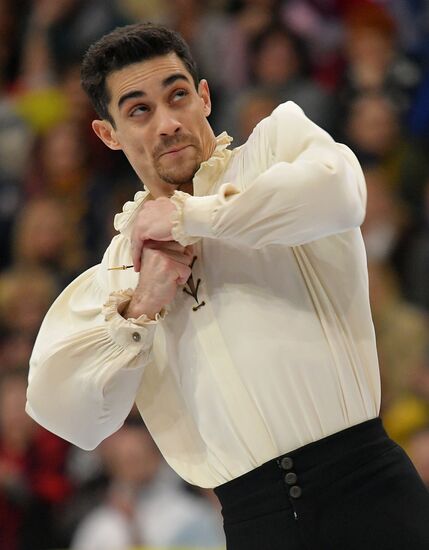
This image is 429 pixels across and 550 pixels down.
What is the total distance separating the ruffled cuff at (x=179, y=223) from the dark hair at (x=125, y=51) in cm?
50

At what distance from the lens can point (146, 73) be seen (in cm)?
326

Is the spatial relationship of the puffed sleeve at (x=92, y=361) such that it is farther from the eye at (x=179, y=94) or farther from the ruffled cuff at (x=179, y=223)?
the eye at (x=179, y=94)

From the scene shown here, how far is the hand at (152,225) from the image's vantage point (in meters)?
3.00

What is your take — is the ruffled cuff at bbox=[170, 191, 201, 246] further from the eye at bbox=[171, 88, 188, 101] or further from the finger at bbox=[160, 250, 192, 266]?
the eye at bbox=[171, 88, 188, 101]

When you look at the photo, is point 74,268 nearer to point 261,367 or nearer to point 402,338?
point 402,338

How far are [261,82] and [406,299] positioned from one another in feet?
5.17

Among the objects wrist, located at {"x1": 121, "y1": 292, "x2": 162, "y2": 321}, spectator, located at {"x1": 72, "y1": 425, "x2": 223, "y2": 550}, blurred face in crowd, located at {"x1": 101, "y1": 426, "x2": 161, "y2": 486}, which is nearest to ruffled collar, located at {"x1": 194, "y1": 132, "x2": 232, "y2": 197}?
wrist, located at {"x1": 121, "y1": 292, "x2": 162, "y2": 321}

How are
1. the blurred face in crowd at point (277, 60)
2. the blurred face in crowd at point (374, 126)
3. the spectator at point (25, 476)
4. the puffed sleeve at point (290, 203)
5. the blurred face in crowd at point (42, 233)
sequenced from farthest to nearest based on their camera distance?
the blurred face in crowd at point (42, 233), the blurred face in crowd at point (277, 60), the blurred face in crowd at point (374, 126), the spectator at point (25, 476), the puffed sleeve at point (290, 203)

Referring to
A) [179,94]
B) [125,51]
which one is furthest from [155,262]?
[125,51]

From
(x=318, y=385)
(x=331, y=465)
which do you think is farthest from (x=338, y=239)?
(x=331, y=465)

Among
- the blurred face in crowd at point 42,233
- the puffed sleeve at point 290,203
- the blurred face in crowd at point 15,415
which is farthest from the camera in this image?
the blurred face in crowd at point 42,233

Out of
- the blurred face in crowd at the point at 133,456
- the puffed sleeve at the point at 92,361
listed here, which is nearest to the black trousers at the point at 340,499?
the puffed sleeve at the point at 92,361

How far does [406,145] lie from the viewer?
6340mm

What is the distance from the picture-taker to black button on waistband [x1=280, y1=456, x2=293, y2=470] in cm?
299
